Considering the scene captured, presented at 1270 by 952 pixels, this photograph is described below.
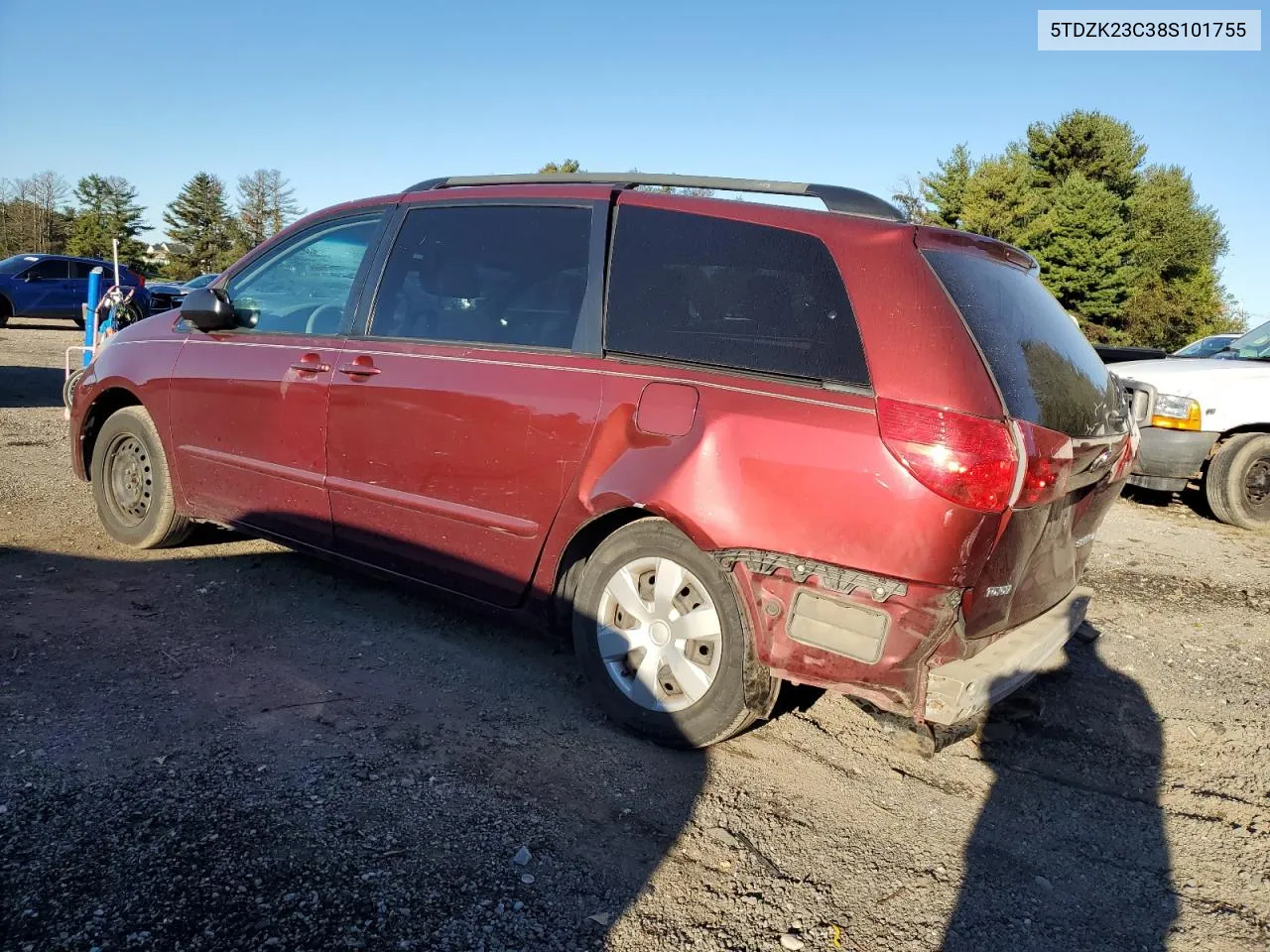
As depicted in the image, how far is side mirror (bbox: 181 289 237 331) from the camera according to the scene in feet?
15.2

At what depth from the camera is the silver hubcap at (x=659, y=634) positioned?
10.4ft

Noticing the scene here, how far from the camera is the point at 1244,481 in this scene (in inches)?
301

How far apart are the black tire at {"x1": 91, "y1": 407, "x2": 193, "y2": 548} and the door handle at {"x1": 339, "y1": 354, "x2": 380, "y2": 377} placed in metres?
1.55

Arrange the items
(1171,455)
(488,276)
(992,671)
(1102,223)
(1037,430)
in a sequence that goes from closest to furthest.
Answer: (1037,430)
(992,671)
(488,276)
(1171,455)
(1102,223)

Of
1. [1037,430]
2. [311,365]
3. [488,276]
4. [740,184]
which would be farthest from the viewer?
[311,365]

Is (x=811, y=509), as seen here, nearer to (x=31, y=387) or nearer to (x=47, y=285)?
(x=31, y=387)

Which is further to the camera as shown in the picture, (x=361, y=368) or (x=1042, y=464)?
(x=361, y=368)

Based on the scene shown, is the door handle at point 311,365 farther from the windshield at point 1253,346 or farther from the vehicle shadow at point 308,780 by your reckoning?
the windshield at point 1253,346

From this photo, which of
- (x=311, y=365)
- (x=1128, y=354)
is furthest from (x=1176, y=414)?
(x=311, y=365)

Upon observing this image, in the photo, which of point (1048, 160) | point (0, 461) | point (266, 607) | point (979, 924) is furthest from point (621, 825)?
point (1048, 160)

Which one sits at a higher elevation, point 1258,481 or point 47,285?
point 47,285

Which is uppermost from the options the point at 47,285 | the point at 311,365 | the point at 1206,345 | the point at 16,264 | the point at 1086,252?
the point at 1086,252

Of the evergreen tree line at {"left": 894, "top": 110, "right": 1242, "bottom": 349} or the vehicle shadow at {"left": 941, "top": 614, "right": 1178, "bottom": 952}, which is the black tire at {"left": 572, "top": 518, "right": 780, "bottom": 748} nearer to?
the vehicle shadow at {"left": 941, "top": 614, "right": 1178, "bottom": 952}

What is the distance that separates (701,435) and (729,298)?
503mm
